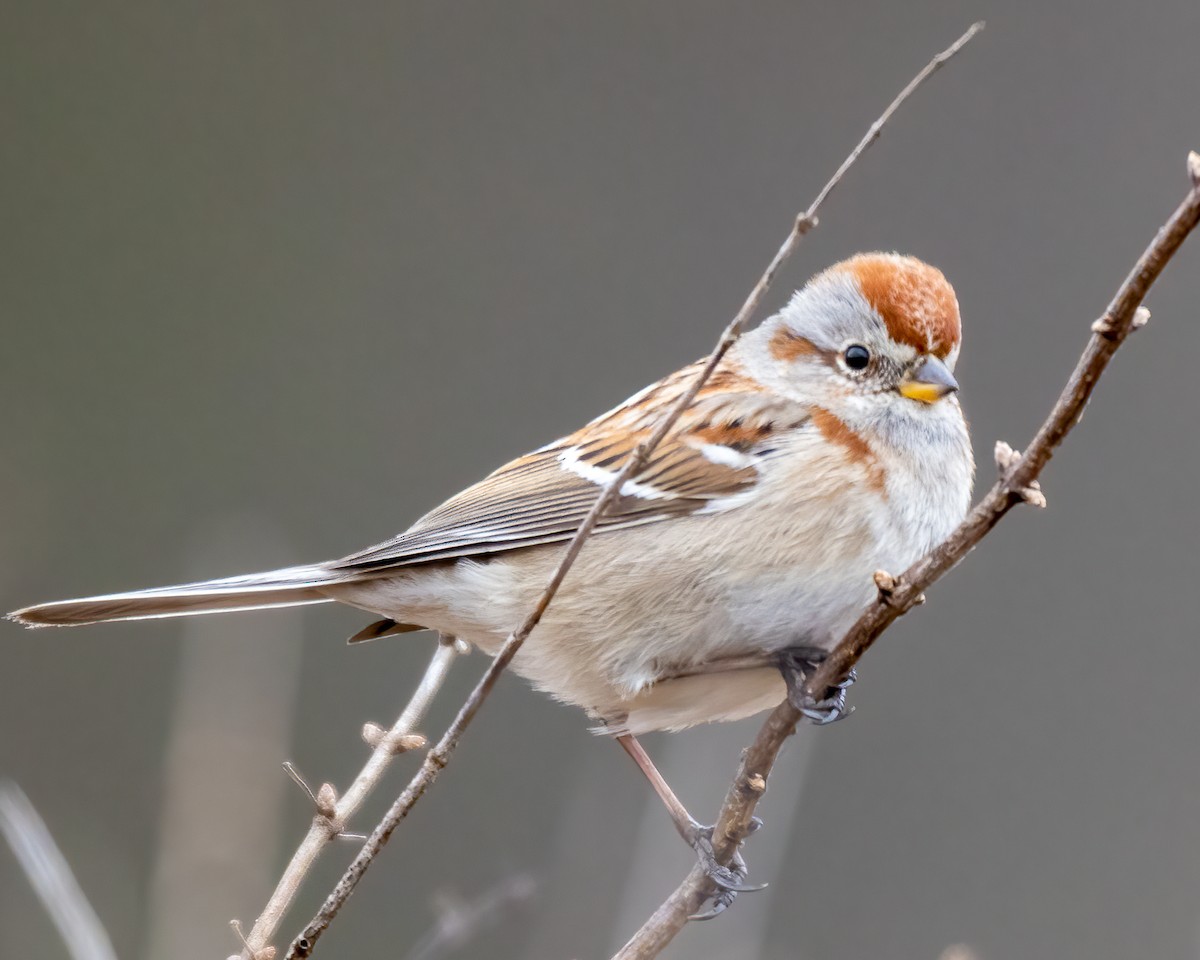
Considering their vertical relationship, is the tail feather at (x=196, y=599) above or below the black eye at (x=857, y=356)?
below

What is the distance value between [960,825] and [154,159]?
13.4 feet

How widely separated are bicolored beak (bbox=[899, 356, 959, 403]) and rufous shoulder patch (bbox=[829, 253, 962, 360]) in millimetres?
29

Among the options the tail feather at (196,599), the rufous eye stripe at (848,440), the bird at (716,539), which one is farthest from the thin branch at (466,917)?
the rufous eye stripe at (848,440)

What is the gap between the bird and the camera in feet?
8.18

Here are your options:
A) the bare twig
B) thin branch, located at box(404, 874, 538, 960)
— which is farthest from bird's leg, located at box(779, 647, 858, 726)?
the bare twig

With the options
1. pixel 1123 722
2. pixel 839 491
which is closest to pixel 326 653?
pixel 1123 722

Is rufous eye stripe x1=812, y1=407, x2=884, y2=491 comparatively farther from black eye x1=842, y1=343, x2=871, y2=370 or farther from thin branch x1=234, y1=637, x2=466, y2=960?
thin branch x1=234, y1=637, x2=466, y2=960

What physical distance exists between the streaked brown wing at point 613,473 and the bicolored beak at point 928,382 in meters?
0.20

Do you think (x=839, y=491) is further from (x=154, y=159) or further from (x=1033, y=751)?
(x=154, y=159)

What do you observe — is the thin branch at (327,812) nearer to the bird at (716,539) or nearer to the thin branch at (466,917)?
the thin branch at (466,917)

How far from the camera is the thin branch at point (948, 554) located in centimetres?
155

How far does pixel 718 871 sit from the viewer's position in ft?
7.25

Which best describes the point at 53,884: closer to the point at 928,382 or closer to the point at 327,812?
the point at 327,812

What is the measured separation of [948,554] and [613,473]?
1.03 m
